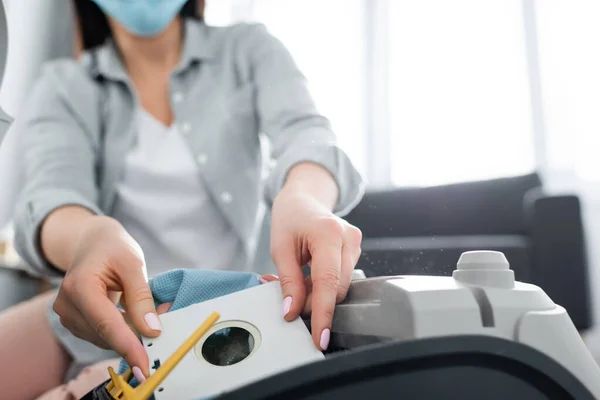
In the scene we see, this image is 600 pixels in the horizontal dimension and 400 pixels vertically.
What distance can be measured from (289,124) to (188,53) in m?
0.15

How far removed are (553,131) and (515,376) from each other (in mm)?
751

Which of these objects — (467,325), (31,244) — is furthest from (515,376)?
(31,244)

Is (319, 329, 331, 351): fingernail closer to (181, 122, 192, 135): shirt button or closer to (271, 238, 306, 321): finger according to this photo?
(271, 238, 306, 321): finger

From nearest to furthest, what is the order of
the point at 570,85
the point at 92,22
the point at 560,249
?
the point at 560,249 → the point at 92,22 → the point at 570,85

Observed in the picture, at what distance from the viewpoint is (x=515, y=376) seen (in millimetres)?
153

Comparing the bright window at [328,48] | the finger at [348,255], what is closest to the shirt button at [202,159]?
the bright window at [328,48]

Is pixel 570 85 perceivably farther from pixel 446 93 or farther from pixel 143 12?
pixel 143 12

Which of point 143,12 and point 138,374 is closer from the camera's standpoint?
point 138,374

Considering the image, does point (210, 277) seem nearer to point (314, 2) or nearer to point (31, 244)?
point (31, 244)

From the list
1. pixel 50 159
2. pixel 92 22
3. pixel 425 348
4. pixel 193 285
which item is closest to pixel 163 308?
pixel 193 285

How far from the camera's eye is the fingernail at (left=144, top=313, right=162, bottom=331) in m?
0.21

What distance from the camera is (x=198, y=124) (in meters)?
0.46

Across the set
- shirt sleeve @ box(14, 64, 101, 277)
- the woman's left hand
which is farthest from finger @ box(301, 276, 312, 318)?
shirt sleeve @ box(14, 64, 101, 277)

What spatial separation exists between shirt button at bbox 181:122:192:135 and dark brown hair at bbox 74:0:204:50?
0.39 ft
